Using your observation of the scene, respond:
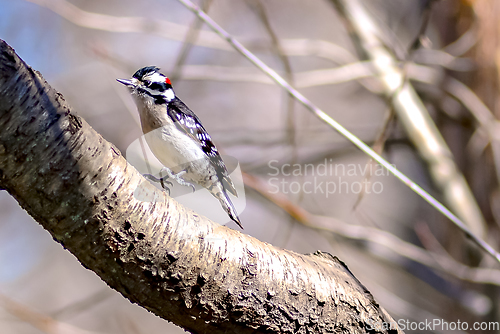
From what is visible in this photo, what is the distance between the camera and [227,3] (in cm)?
356

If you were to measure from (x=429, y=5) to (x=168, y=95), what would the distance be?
3.49 ft

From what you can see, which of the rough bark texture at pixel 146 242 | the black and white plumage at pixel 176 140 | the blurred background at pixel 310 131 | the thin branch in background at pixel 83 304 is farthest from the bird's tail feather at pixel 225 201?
the thin branch in background at pixel 83 304

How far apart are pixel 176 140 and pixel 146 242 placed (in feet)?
1.85

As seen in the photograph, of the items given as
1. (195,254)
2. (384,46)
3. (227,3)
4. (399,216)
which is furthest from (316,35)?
(195,254)

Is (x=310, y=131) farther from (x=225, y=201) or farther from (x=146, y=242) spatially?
(x=146, y=242)

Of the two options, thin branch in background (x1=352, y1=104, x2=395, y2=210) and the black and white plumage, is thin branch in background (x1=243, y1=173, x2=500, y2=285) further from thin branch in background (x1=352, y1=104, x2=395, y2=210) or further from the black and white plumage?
the black and white plumage

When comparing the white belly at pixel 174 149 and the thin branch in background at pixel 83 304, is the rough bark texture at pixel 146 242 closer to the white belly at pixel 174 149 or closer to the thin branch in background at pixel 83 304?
the white belly at pixel 174 149

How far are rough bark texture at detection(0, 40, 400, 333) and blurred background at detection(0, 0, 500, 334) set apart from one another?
1068 mm

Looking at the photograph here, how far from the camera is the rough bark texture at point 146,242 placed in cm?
57

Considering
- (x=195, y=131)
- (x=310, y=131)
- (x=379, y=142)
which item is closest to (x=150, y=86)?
(x=195, y=131)

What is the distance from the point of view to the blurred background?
2.38 metres

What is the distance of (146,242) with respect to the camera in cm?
68

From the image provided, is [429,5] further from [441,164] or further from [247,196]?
[247,196]

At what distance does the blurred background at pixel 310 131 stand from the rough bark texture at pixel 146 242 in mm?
1068
